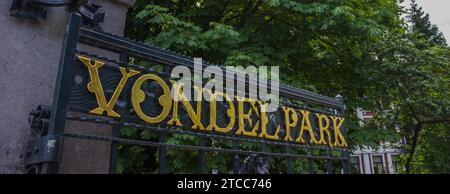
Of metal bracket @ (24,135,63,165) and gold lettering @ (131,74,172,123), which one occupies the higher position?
gold lettering @ (131,74,172,123)

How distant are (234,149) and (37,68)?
1.70 metres

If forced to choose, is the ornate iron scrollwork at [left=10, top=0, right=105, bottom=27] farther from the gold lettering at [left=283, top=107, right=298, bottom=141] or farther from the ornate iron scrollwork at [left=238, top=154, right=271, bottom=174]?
the gold lettering at [left=283, top=107, right=298, bottom=141]

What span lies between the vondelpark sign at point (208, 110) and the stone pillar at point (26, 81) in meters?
0.36

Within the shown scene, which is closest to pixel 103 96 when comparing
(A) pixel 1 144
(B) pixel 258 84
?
(A) pixel 1 144

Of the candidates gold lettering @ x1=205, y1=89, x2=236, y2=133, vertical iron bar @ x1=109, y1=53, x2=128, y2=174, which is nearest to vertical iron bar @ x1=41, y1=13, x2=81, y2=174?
vertical iron bar @ x1=109, y1=53, x2=128, y2=174

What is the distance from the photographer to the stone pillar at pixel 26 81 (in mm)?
2295

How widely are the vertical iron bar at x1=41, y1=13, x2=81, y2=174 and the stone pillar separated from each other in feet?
1.04

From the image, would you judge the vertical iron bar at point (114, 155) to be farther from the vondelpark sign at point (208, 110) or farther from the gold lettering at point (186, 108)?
the gold lettering at point (186, 108)

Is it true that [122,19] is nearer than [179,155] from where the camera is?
Yes

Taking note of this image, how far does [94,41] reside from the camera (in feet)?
8.25

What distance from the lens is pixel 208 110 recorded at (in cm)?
314

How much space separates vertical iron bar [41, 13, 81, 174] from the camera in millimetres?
2135

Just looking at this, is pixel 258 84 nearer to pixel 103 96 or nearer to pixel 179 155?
pixel 103 96
